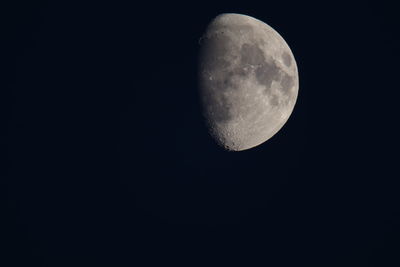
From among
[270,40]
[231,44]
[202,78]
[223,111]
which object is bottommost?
[223,111]

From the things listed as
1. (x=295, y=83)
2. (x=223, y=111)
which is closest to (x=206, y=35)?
(x=223, y=111)

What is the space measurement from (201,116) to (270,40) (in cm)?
194

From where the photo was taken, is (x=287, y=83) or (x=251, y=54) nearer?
(x=251, y=54)

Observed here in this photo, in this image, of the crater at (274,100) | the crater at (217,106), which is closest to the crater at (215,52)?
the crater at (217,106)

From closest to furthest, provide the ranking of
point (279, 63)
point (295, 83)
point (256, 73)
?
point (256, 73), point (279, 63), point (295, 83)

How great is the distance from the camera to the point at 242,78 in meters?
5.24

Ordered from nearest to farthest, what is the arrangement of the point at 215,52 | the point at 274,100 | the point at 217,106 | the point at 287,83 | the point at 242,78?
the point at 242,78 → the point at 215,52 → the point at 217,106 → the point at 274,100 → the point at 287,83

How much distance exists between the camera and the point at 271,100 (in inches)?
222

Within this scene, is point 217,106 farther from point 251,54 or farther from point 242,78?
point 251,54

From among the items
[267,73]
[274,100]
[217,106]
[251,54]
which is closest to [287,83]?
[274,100]

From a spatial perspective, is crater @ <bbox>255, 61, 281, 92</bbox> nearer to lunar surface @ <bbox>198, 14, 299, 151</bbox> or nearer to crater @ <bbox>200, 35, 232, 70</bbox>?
lunar surface @ <bbox>198, 14, 299, 151</bbox>

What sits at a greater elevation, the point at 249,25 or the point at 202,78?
the point at 249,25

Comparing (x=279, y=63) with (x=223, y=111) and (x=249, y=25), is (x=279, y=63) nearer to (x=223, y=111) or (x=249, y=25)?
(x=249, y=25)

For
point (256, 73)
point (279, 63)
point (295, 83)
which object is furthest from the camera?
point (295, 83)
